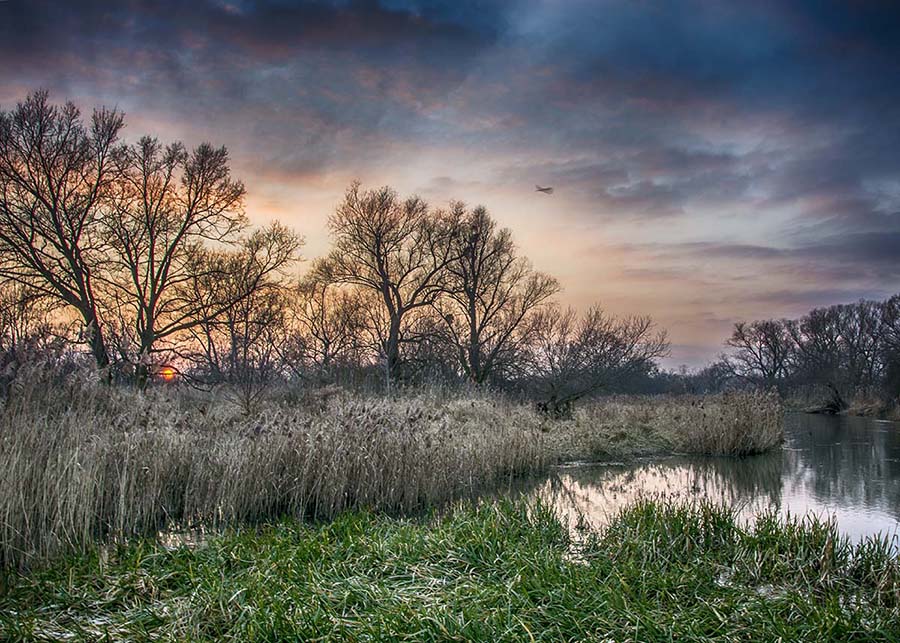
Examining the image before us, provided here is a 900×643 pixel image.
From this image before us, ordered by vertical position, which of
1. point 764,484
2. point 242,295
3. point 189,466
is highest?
point 242,295

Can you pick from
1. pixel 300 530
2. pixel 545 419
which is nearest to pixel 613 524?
pixel 300 530

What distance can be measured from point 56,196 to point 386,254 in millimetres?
12635

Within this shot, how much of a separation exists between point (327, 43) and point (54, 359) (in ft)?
26.4

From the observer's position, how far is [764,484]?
11484 millimetres

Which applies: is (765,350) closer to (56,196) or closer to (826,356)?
(826,356)

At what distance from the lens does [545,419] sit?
18.8 metres

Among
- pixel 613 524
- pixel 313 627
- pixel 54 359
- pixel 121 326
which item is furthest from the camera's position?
pixel 121 326

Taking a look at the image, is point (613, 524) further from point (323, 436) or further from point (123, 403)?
point (123, 403)

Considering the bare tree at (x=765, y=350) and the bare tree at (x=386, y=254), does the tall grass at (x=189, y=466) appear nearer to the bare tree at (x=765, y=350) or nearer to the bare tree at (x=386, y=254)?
the bare tree at (x=386, y=254)

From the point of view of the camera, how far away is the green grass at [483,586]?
3.81m

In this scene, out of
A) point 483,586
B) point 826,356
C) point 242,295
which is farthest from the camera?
point 826,356

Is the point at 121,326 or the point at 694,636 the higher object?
the point at 121,326

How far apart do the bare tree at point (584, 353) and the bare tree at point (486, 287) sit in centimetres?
131

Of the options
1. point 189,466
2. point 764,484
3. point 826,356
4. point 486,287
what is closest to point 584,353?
point 486,287
